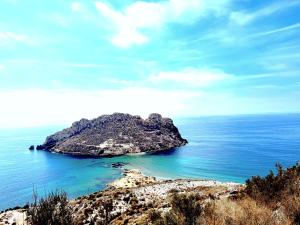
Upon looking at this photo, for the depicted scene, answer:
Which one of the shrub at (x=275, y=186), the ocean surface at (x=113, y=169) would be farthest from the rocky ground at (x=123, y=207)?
the ocean surface at (x=113, y=169)

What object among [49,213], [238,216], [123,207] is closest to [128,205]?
[123,207]

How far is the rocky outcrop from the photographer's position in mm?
153375

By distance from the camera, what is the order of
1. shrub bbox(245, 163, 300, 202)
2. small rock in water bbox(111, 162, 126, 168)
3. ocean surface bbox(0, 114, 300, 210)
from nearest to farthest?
shrub bbox(245, 163, 300, 202)
ocean surface bbox(0, 114, 300, 210)
small rock in water bbox(111, 162, 126, 168)

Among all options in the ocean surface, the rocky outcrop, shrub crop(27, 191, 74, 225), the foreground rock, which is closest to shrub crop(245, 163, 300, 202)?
the foreground rock

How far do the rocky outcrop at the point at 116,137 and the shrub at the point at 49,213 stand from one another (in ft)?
430

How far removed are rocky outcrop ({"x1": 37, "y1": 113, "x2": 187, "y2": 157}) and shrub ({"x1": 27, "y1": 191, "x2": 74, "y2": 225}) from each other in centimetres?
13104

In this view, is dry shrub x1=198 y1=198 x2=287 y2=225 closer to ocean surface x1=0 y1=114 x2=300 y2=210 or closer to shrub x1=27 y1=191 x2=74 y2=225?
shrub x1=27 y1=191 x2=74 y2=225

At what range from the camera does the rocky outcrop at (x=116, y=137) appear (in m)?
153

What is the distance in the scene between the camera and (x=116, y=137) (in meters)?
165

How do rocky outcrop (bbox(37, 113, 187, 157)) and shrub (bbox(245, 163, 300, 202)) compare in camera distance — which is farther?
rocky outcrop (bbox(37, 113, 187, 157))

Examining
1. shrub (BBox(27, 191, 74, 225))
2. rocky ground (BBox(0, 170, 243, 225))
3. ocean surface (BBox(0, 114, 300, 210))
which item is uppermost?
shrub (BBox(27, 191, 74, 225))

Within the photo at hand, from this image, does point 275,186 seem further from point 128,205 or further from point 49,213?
point 128,205

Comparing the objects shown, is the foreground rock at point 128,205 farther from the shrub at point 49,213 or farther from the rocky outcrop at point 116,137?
the rocky outcrop at point 116,137

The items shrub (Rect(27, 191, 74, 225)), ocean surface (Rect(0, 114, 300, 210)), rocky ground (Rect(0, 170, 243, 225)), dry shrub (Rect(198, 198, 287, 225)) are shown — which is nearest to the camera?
shrub (Rect(27, 191, 74, 225))
